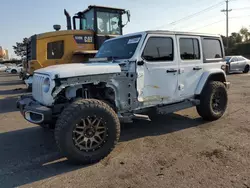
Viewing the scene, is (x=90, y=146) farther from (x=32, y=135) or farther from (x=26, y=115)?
(x=32, y=135)

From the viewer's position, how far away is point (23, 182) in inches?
132

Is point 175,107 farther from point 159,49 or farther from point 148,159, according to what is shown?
point 148,159

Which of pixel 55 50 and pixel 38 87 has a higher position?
pixel 55 50

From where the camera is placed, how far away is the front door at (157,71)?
15.6ft

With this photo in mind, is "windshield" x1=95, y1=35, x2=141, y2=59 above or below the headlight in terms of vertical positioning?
above

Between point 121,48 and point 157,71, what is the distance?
95 cm

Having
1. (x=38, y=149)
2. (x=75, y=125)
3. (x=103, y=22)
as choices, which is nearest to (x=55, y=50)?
(x=103, y=22)

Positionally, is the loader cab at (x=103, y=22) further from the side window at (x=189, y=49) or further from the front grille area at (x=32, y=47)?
the side window at (x=189, y=49)

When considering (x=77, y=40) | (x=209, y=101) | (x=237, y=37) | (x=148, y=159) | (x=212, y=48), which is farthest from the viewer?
(x=237, y=37)

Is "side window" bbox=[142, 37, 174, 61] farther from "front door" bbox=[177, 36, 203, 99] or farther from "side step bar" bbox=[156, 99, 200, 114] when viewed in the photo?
"side step bar" bbox=[156, 99, 200, 114]

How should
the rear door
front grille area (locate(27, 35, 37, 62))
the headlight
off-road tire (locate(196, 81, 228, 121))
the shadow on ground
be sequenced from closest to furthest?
1. the shadow on ground
2. the headlight
3. off-road tire (locate(196, 81, 228, 121))
4. front grille area (locate(27, 35, 37, 62))
5. the rear door

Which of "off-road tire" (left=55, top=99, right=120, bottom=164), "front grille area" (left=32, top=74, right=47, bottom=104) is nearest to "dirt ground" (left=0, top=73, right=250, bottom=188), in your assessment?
"off-road tire" (left=55, top=99, right=120, bottom=164)

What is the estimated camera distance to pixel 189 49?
5664 millimetres

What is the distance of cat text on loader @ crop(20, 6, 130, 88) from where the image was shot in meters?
10.0
